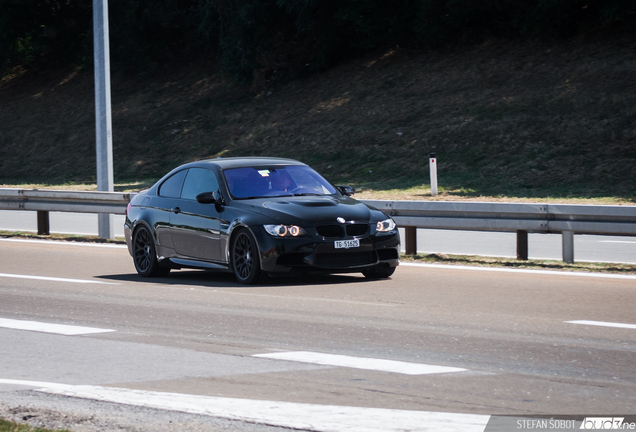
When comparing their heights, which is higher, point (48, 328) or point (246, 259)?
point (246, 259)

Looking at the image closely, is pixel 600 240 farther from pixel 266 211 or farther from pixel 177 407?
pixel 177 407

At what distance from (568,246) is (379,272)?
9.18 feet

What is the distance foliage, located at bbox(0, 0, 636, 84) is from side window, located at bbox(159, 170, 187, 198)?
20218 mm

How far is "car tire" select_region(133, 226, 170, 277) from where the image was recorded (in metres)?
12.0

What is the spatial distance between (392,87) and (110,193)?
17.4m

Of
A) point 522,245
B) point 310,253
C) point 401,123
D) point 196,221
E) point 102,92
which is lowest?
point 522,245

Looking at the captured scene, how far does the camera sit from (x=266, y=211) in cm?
1062

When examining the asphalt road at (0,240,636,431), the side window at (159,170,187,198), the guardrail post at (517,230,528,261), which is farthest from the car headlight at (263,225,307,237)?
the guardrail post at (517,230,528,261)

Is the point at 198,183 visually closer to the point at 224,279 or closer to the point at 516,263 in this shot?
the point at 224,279

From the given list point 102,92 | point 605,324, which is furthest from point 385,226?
point 102,92

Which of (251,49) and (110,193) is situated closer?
(110,193)

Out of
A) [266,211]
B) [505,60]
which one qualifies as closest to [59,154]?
[505,60]

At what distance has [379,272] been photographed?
11172 millimetres

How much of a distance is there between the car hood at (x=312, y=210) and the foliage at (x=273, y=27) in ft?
67.1
